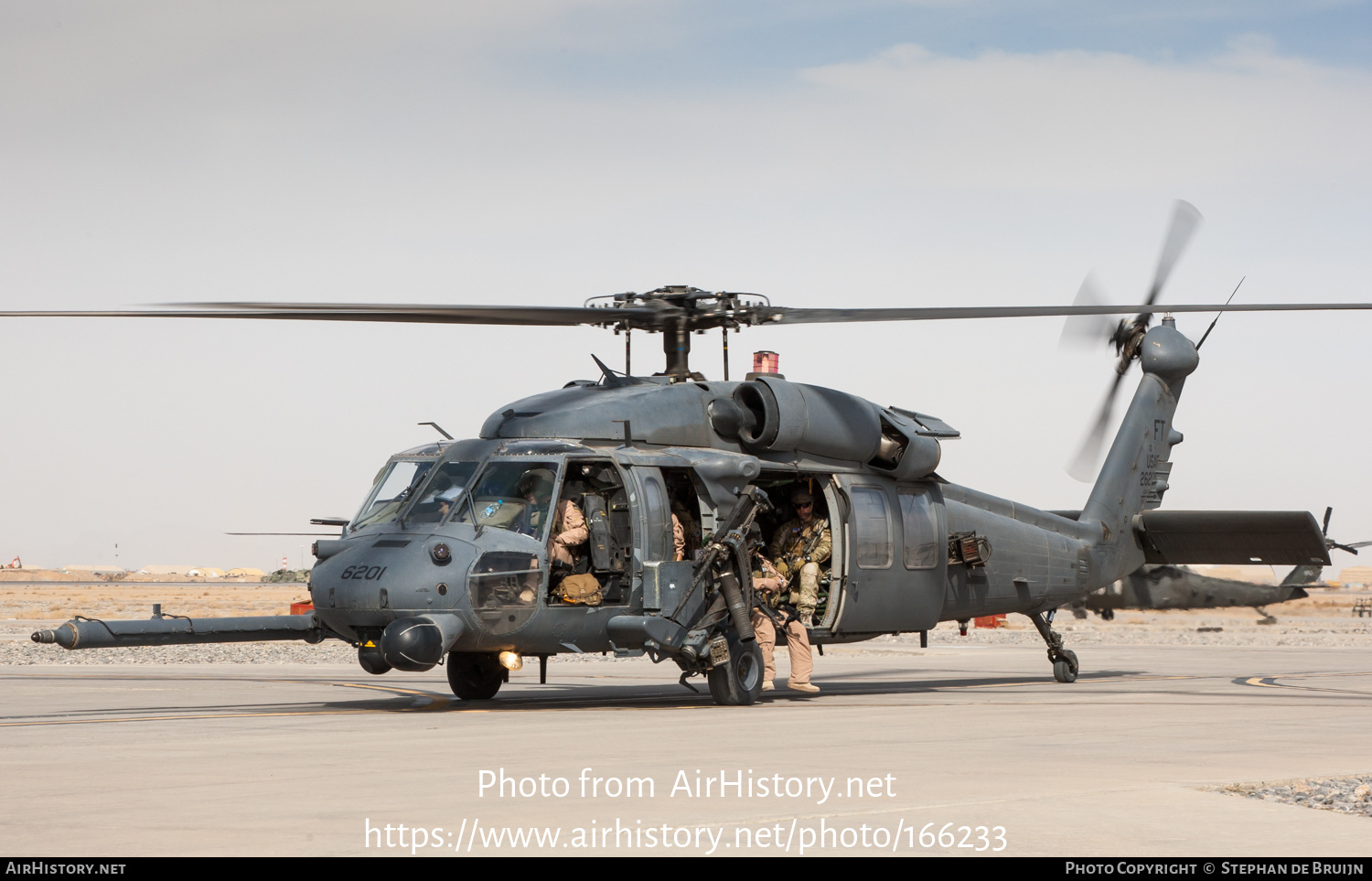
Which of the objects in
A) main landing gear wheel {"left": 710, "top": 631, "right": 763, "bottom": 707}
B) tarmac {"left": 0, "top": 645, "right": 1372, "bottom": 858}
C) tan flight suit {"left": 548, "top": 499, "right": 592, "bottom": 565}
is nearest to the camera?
tarmac {"left": 0, "top": 645, "right": 1372, "bottom": 858}

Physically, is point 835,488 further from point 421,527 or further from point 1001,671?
point 1001,671

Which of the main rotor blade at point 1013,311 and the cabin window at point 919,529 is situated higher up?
the main rotor blade at point 1013,311

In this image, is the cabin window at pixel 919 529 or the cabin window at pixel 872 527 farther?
the cabin window at pixel 919 529

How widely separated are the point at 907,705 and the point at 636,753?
5.89 metres

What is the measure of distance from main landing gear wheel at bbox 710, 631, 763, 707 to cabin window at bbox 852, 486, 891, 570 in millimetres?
1878

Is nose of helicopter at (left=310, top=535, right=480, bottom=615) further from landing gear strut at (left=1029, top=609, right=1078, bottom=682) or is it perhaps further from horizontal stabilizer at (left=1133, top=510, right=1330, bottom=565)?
horizontal stabilizer at (left=1133, top=510, right=1330, bottom=565)

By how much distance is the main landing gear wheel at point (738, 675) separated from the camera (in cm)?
1460

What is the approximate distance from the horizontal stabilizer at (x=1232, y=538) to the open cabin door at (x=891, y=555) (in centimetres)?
454

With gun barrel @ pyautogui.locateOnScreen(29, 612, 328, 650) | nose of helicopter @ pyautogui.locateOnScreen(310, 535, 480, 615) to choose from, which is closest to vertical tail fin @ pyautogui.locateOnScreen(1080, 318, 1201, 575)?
nose of helicopter @ pyautogui.locateOnScreen(310, 535, 480, 615)

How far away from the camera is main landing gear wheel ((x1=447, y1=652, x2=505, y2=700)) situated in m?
15.6

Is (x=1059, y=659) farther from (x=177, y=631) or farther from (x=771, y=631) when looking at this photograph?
(x=177, y=631)

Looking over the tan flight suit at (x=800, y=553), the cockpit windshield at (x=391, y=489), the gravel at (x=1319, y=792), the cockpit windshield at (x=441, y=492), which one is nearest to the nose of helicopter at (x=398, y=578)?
the cockpit windshield at (x=441, y=492)

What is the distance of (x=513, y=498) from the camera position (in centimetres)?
1384

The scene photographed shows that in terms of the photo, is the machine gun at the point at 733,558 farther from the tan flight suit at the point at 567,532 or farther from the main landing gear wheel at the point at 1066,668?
the main landing gear wheel at the point at 1066,668
